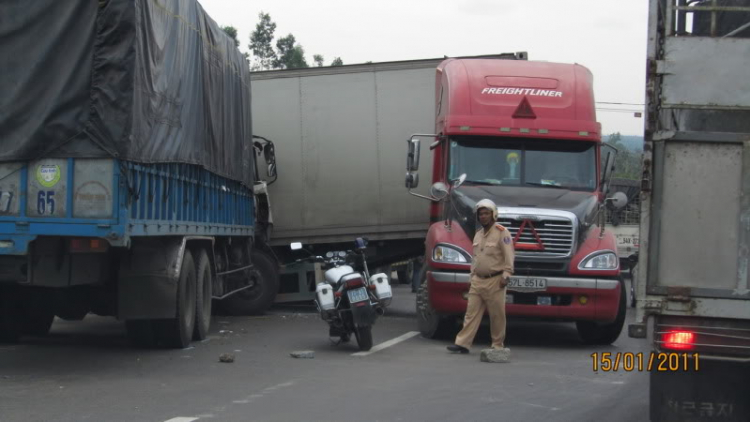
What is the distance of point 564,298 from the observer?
1268 centimetres

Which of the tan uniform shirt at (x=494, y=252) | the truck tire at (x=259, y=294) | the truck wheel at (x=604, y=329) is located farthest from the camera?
the truck tire at (x=259, y=294)

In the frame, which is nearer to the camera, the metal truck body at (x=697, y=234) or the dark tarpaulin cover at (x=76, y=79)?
the metal truck body at (x=697, y=234)

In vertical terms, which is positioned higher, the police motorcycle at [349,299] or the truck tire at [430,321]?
the police motorcycle at [349,299]

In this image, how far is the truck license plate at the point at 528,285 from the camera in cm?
1255

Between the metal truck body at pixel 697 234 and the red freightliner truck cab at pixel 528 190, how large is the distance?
618 centimetres

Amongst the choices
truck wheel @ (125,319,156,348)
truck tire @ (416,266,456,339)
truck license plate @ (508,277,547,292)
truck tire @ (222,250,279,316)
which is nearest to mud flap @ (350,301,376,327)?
truck tire @ (416,266,456,339)

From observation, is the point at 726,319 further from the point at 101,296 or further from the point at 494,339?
the point at 101,296

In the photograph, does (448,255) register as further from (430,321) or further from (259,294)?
(259,294)

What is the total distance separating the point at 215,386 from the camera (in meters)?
9.20

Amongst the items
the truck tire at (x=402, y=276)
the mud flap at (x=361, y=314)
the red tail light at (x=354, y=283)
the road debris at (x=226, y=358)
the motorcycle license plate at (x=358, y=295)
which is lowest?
the truck tire at (x=402, y=276)

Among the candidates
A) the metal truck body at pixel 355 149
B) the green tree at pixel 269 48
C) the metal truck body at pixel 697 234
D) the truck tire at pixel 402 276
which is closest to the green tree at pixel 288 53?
the green tree at pixel 269 48

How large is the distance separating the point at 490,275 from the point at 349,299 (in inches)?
64.2

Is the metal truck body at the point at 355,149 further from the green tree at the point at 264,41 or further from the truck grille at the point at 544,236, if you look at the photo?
the green tree at the point at 264,41

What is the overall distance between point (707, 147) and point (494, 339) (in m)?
5.78
